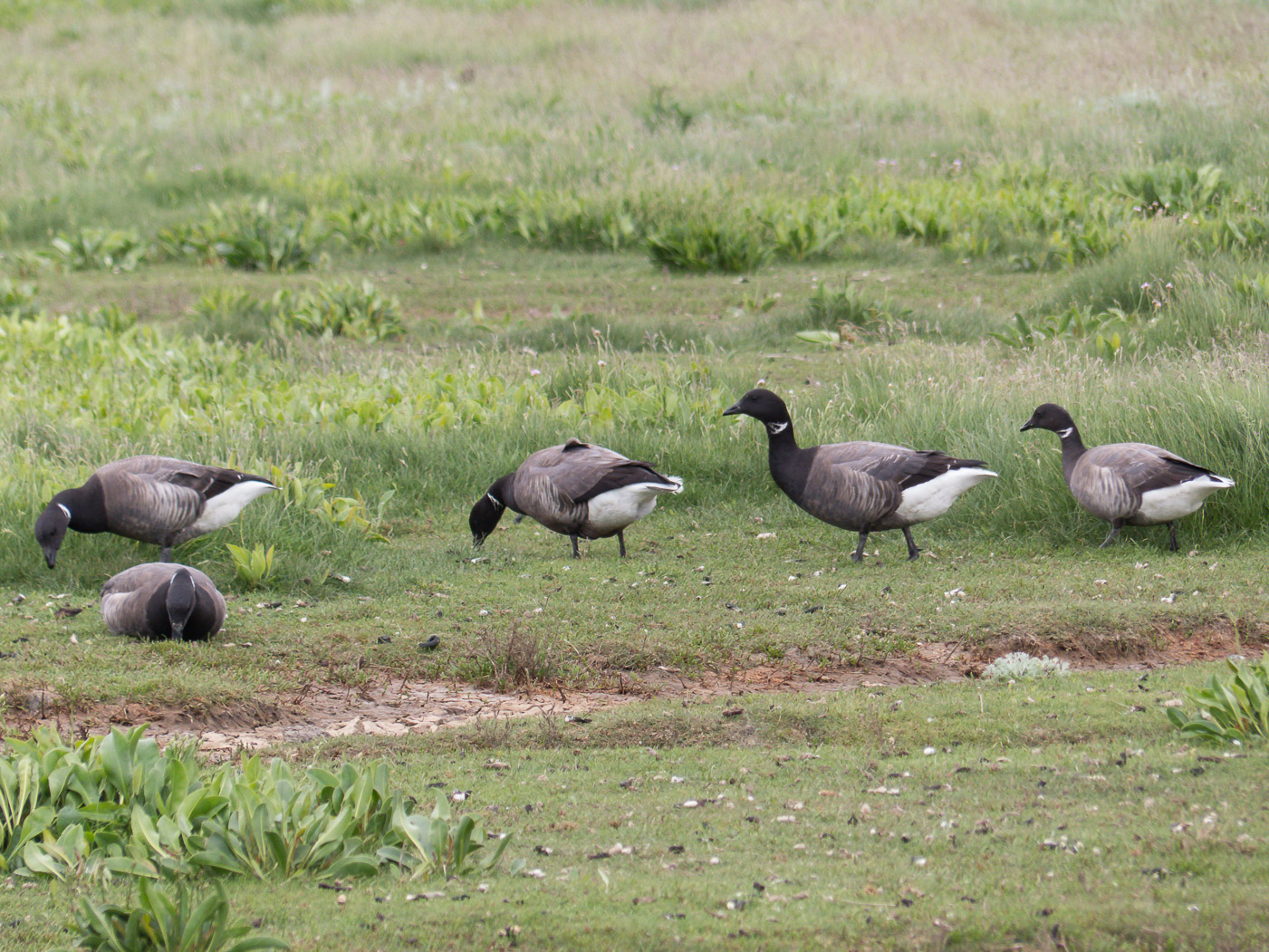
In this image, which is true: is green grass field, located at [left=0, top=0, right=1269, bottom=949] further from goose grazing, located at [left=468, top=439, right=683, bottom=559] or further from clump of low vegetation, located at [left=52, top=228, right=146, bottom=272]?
goose grazing, located at [left=468, top=439, right=683, bottom=559]

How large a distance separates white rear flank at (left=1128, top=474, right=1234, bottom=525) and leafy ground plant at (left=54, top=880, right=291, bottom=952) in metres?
6.65

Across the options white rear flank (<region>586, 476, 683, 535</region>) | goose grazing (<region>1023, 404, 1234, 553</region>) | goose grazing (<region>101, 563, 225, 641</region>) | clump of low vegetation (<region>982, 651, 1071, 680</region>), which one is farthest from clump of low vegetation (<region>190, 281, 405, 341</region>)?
clump of low vegetation (<region>982, 651, 1071, 680</region>)

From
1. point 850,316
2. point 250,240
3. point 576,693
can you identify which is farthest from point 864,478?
point 250,240

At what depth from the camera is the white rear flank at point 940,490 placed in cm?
871

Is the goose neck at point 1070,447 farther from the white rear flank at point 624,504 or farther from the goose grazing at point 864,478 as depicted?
the white rear flank at point 624,504

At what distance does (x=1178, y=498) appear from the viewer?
8375 millimetres

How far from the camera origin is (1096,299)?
14.2m

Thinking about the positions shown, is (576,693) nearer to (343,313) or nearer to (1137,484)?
(1137,484)

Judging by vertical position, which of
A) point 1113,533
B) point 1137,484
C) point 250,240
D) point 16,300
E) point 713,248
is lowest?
point 1113,533

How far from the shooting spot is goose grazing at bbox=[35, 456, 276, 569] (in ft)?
27.3

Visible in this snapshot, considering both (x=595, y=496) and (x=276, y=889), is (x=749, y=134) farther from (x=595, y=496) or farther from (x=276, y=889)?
(x=276, y=889)

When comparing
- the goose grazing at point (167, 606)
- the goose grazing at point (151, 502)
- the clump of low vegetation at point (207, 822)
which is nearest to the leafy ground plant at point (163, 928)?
the clump of low vegetation at point (207, 822)

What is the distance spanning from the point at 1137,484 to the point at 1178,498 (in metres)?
0.27

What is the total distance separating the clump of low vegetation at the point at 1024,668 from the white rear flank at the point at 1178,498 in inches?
76.1
